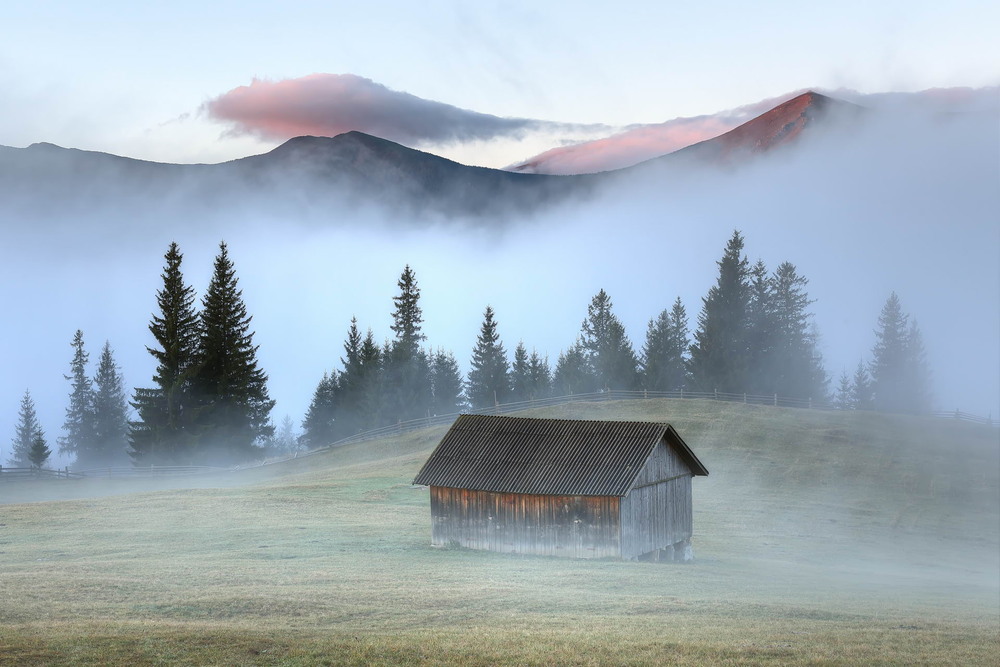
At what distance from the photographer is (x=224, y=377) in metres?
96.0

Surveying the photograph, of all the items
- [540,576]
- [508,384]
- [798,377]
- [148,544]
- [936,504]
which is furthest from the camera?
[508,384]

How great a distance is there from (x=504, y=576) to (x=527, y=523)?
22.2 ft

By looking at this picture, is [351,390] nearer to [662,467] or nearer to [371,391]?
[371,391]

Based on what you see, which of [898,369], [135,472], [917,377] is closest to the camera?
[135,472]

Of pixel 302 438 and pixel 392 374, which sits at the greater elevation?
pixel 392 374

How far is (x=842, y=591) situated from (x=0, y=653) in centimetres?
2856

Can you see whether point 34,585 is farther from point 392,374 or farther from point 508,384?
point 508,384

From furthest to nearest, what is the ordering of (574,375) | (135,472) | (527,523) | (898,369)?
(574,375)
(898,369)
(135,472)
(527,523)

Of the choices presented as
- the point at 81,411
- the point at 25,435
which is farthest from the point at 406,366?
the point at 25,435

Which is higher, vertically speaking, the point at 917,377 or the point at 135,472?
the point at 917,377

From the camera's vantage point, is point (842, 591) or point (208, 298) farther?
point (208, 298)

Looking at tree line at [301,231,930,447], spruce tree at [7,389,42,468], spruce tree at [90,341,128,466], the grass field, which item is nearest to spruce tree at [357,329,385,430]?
tree line at [301,231,930,447]

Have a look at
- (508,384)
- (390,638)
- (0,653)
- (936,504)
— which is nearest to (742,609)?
(390,638)

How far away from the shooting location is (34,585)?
28.2 metres
